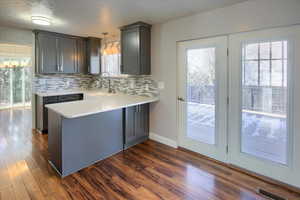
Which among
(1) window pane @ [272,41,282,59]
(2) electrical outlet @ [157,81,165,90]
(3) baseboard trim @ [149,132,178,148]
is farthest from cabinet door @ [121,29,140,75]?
(1) window pane @ [272,41,282,59]

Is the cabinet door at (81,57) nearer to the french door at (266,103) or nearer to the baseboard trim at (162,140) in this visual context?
the baseboard trim at (162,140)

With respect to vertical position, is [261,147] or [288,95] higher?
[288,95]

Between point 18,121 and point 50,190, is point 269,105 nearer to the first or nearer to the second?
point 50,190

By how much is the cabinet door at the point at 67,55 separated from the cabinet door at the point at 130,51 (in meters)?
1.70

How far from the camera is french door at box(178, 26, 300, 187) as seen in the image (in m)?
2.16

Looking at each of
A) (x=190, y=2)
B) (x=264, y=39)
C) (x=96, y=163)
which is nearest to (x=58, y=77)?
(x=96, y=163)

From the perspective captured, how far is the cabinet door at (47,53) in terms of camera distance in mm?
4090

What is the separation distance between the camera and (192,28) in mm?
2990

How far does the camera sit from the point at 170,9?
2.76 meters

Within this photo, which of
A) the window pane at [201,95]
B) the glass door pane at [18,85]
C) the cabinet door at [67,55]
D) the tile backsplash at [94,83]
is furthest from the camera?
the glass door pane at [18,85]

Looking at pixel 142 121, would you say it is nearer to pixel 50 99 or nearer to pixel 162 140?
pixel 162 140

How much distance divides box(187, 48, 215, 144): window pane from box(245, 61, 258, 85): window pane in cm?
49

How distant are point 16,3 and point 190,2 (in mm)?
2479

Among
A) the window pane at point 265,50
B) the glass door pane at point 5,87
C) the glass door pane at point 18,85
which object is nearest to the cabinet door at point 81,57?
the glass door pane at point 18,85
